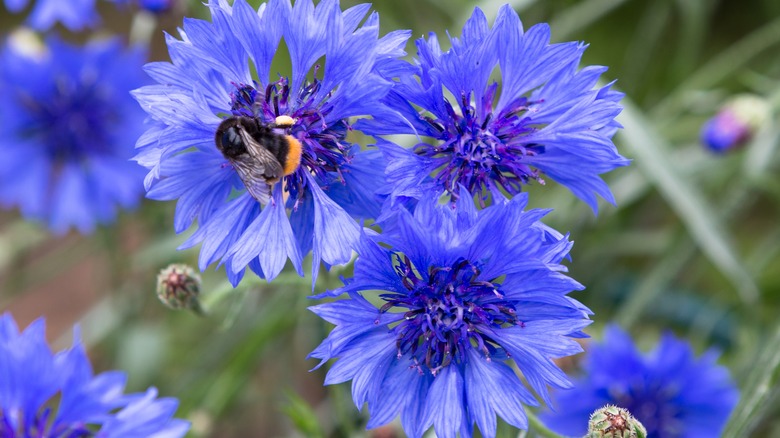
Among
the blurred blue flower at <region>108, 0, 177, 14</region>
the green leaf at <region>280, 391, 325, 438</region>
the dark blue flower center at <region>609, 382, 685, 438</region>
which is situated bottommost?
the green leaf at <region>280, 391, 325, 438</region>

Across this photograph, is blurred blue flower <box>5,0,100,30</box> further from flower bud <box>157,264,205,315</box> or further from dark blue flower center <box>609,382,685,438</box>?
dark blue flower center <box>609,382,685,438</box>

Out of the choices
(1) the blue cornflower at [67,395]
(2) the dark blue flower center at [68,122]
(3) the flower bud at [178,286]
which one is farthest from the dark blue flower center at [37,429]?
(2) the dark blue flower center at [68,122]

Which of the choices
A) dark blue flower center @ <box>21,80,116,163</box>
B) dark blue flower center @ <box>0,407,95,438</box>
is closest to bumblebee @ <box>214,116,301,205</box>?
dark blue flower center @ <box>0,407,95,438</box>

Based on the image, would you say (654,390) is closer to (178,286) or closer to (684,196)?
(684,196)

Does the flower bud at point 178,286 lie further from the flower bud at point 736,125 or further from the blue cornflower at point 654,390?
the flower bud at point 736,125

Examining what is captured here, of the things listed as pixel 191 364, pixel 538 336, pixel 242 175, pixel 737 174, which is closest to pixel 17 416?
pixel 242 175

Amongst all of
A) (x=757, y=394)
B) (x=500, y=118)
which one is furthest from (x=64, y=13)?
(x=757, y=394)

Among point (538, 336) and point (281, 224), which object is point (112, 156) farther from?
point (538, 336)
